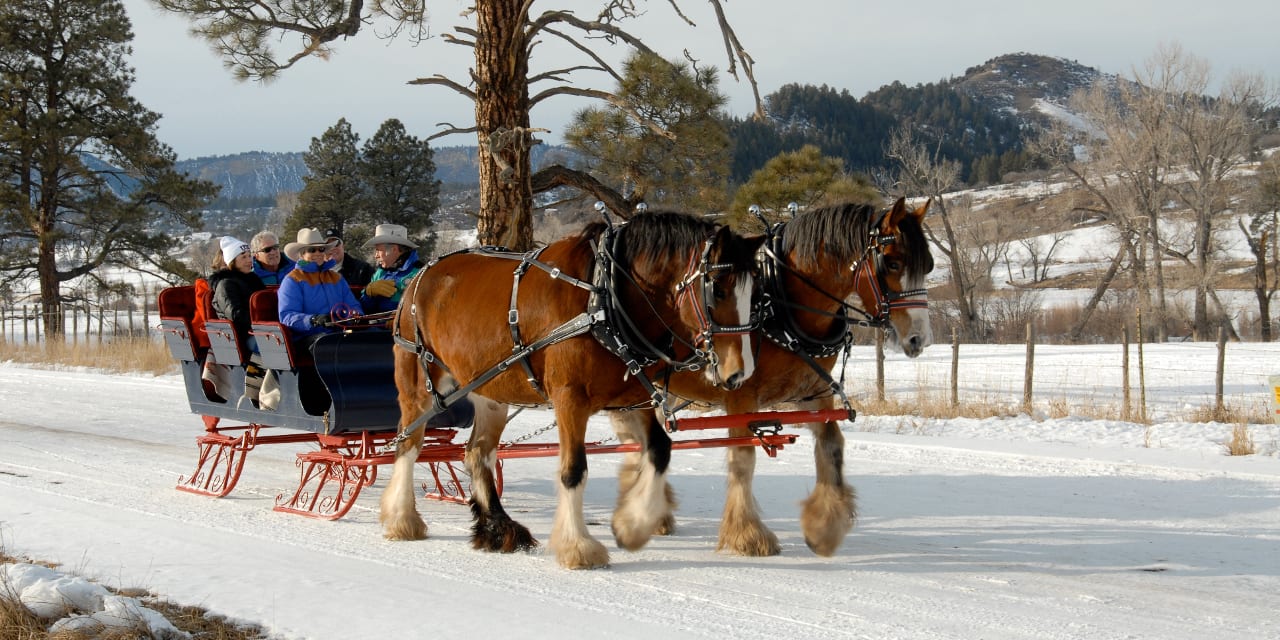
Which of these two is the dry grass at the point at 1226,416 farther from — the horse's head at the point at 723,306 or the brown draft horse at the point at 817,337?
the horse's head at the point at 723,306

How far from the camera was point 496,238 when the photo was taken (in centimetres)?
1084

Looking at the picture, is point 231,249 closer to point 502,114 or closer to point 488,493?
point 488,493

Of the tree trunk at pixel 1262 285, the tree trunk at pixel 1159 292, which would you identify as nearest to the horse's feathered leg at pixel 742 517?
the tree trunk at pixel 1159 292

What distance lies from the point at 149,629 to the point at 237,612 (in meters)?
0.45

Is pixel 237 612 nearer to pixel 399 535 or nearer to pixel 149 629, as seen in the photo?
pixel 149 629

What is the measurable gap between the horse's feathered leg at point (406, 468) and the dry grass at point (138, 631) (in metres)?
1.88

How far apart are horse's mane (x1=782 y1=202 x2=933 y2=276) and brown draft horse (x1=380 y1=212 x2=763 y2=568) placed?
0.88ft

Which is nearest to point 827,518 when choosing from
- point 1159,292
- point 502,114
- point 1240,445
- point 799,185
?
point 1240,445

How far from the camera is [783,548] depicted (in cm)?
614

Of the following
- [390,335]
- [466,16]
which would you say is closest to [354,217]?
[466,16]

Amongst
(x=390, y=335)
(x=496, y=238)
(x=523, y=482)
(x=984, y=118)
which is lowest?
(x=523, y=482)

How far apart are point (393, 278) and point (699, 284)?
138 inches

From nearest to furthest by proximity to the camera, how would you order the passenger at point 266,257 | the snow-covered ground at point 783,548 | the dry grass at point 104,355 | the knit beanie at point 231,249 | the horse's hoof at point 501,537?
the snow-covered ground at point 783,548, the horse's hoof at point 501,537, the knit beanie at point 231,249, the passenger at point 266,257, the dry grass at point 104,355

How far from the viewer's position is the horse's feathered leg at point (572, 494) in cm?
554
